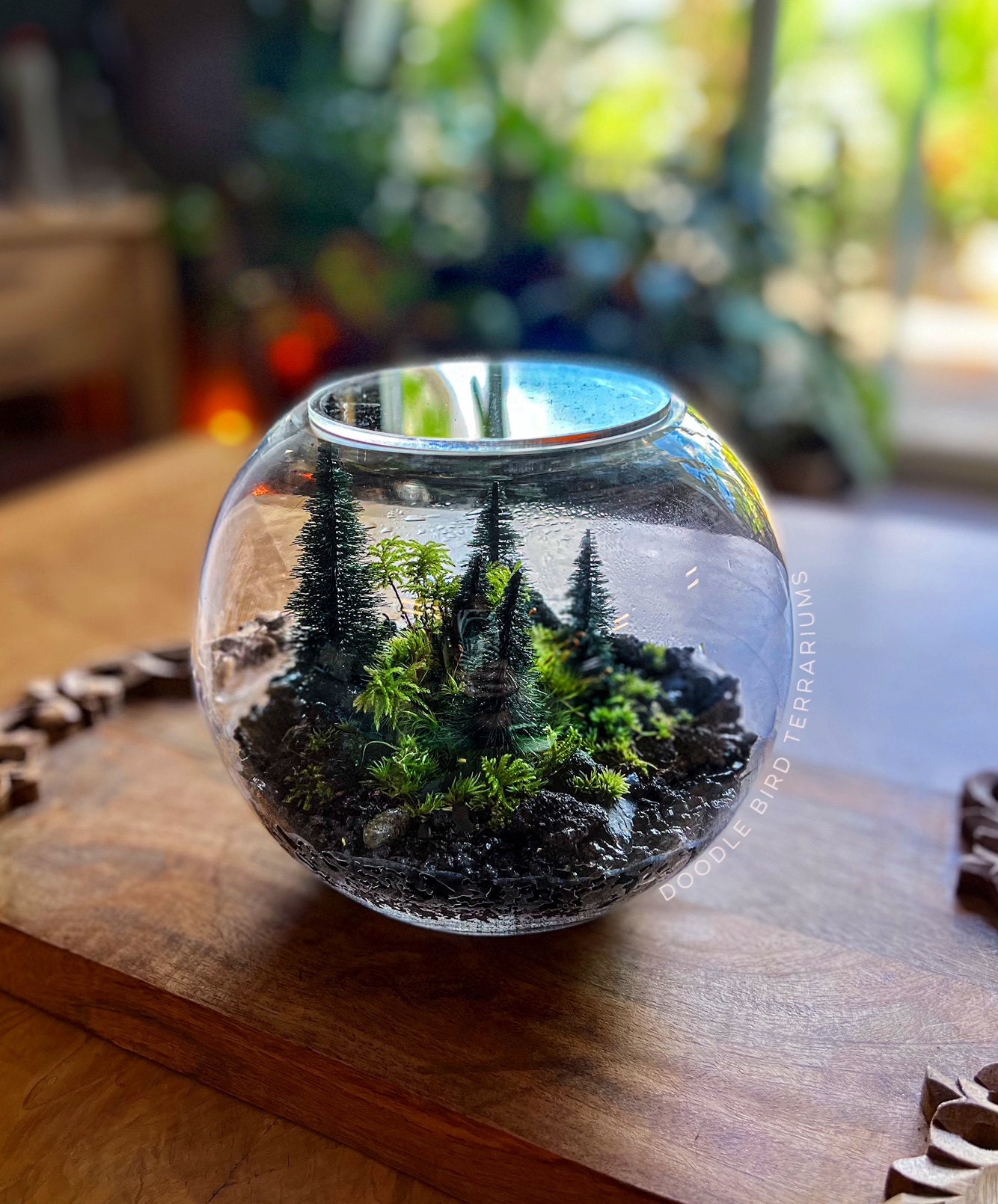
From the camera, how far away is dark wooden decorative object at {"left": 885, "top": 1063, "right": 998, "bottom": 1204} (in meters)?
0.43

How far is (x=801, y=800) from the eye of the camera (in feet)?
2.36

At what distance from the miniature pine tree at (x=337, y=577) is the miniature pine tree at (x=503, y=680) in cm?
5

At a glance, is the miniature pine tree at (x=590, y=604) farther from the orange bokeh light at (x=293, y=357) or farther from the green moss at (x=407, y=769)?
the orange bokeh light at (x=293, y=357)

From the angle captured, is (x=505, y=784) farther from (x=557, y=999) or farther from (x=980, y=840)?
(x=980, y=840)

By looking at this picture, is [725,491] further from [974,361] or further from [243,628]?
[974,361]

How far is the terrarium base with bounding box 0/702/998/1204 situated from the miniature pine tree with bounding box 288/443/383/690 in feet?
0.57

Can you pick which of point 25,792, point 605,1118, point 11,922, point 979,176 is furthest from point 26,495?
point 979,176

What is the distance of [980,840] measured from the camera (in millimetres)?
649

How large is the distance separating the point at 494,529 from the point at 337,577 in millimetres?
83

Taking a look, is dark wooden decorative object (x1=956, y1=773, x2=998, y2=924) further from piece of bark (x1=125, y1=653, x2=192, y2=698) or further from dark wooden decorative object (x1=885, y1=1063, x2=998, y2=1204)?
piece of bark (x1=125, y1=653, x2=192, y2=698)

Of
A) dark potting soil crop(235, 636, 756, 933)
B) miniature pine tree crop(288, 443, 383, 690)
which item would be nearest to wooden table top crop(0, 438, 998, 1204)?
dark potting soil crop(235, 636, 756, 933)

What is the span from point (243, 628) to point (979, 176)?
258 centimetres

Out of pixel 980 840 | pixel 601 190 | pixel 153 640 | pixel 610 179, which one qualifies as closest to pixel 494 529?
pixel 980 840

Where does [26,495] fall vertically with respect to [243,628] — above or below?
below
